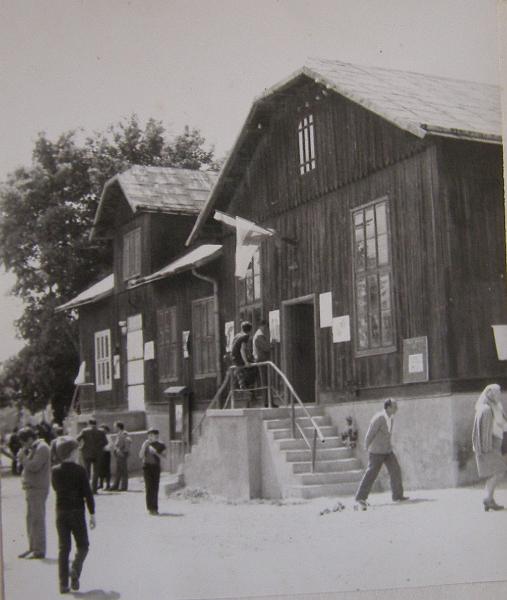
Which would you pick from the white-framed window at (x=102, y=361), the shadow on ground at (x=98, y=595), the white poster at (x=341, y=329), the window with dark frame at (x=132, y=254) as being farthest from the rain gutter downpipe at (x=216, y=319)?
the shadow on ground at (x=98, y=595)

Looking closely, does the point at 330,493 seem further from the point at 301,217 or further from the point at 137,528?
the point at 301,217

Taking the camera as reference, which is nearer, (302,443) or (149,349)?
(302,443)

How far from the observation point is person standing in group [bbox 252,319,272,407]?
1254 cm

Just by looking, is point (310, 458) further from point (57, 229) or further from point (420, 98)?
point (420, 98)

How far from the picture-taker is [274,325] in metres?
12.6

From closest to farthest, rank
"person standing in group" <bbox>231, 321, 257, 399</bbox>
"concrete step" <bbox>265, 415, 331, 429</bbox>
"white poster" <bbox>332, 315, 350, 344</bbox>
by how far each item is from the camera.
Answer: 1. "white poster" <bbox>332, 315, 350, 344</bbox>
2. "concrete step" <bbox>265, 415, 331, 429</bbox>
3. "person standing in group" <bbox>231, 321, 257, 399</bbox>

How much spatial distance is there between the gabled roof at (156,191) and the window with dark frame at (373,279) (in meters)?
1.61

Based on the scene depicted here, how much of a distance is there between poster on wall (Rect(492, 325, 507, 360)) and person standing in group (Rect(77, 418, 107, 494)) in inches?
136

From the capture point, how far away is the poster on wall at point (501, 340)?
372 inches

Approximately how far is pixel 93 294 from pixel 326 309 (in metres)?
2.71

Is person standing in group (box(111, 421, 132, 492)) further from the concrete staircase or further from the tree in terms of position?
the concrete staircase

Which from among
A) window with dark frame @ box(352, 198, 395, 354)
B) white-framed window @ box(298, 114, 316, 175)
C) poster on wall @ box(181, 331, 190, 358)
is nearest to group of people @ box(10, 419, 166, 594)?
window with dark frame @ box(352, 198, 395, 354)

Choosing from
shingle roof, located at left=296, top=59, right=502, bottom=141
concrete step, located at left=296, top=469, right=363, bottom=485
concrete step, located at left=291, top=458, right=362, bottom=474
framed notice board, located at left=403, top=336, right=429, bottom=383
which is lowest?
concrete step, located at left=296, top=469, right=363, bottom=485

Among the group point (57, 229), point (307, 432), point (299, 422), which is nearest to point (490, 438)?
point (307, 432)
